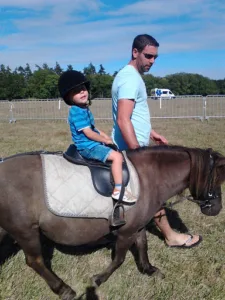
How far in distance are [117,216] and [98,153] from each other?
609 millimetres

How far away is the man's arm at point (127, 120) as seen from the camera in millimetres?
3582

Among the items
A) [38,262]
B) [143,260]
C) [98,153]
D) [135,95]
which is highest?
[135,95]

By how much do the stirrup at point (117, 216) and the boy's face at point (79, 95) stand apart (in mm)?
1010

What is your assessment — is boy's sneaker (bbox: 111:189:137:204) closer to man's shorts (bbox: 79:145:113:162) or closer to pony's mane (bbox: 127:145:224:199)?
man's shorts (bbox: 79:145:113:162)

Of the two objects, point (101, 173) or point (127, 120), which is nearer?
point (101, 173)

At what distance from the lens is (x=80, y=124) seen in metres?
3.27

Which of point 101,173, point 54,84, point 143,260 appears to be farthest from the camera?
point 54,84

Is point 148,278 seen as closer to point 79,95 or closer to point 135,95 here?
point 135,95

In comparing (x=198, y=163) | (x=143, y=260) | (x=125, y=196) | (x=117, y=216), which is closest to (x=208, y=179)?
(x=198, y=163)

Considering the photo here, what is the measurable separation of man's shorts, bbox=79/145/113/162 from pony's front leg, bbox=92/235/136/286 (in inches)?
31.2

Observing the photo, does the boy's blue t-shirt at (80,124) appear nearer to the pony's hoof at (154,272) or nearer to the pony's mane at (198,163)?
the pony's mane at (198,163)

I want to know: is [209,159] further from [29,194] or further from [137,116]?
[29,194]

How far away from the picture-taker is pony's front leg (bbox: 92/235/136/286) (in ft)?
11.2

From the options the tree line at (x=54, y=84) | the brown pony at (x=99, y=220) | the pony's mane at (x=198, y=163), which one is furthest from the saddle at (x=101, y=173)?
the tree line at (x=54, y=84)
